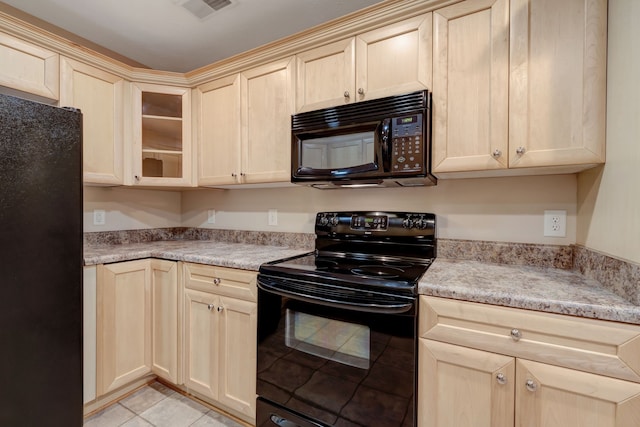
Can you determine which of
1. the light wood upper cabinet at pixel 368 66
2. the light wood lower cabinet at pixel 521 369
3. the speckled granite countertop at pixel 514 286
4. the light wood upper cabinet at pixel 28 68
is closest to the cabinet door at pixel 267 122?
the light wood upper cabinet at pixel 368 66

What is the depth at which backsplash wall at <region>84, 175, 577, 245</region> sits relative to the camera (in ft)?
4.97

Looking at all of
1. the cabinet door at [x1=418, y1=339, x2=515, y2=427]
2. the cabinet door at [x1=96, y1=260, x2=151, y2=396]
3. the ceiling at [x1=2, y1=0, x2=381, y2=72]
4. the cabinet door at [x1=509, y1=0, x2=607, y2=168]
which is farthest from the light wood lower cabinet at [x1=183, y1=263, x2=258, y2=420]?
the ceiling at [x1=2, y1=0, x2=381, y2=72]

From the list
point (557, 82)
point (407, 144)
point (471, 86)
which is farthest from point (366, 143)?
point (557, 82)

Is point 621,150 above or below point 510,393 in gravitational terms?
above

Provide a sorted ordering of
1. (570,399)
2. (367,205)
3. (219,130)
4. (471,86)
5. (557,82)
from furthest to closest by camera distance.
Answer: (219,130) → (367,205) → (471,86) → (557,82) → (570,399)

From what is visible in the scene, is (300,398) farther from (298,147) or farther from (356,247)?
(298,147)

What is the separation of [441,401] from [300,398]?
0.62 m

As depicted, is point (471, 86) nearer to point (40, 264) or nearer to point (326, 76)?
point (326, 76)

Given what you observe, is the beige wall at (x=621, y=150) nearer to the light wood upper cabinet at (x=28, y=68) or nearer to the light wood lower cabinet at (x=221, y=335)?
the light wood lower cabinet at (x=221, y=335)

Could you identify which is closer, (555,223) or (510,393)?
(510,393)

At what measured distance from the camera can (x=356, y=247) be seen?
1828 mm

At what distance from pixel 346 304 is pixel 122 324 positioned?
147 centimetres

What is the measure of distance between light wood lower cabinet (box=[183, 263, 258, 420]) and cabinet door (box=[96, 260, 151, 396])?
0.33 metres

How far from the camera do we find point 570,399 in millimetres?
935
